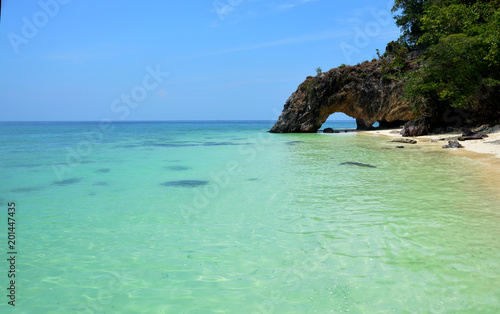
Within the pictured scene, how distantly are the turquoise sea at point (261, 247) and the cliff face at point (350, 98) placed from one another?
92.8 feet

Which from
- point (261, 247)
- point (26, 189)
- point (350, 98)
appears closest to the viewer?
point (261, 247)

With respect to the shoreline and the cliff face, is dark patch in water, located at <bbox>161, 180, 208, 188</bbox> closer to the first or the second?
the shoreline

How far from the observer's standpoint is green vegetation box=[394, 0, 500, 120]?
19.6m

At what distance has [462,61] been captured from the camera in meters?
20.8

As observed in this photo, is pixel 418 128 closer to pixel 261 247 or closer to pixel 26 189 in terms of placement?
pixel 261 247

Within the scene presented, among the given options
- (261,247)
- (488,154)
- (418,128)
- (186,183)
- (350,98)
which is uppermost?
(350,98)

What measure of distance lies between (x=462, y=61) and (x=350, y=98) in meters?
19.3

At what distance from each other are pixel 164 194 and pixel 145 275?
200 inches

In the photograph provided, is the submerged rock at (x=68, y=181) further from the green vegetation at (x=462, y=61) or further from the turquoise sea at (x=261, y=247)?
the green vegetation at (x=462, y=61)

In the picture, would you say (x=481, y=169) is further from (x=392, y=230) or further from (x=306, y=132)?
(x=306, y=132)

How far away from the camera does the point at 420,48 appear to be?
122 feet

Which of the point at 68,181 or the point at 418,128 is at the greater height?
the point at 418,128

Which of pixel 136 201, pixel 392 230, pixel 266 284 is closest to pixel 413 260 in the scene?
pixel 392 230

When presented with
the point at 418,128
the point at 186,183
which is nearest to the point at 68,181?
the point at 186,183
